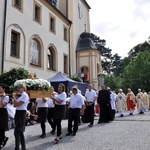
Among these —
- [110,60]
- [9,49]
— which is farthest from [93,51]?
[110,60]

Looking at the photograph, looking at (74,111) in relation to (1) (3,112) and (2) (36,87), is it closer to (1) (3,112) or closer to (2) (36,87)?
(2) (36,87)

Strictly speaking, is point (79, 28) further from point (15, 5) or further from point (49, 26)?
point (15, 5)

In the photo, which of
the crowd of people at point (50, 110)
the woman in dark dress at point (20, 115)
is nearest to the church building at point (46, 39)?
the crowd of people at point (50, 110)

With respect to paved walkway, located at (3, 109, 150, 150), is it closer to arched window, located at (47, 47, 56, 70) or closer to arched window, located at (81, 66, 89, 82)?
arched window, located at (47, 47, 56, 70)

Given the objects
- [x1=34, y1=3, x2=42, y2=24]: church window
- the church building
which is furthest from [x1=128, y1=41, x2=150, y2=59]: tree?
[x1=34, y1=3, x2=42, y2=24]: church window

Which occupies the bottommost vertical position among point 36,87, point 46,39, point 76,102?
point 76,102

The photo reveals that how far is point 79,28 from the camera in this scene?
3083cm

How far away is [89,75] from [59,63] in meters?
6.20

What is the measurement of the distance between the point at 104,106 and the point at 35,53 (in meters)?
9.61

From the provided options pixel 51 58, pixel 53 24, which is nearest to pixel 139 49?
pixel 53 24

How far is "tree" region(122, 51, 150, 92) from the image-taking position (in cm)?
3906

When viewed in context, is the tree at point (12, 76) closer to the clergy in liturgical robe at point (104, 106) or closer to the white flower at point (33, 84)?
the clergy in liturgical robe at point (104, 106)

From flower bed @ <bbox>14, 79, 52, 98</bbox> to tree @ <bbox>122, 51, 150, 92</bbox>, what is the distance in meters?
34.2

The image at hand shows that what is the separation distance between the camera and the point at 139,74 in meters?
39.8
